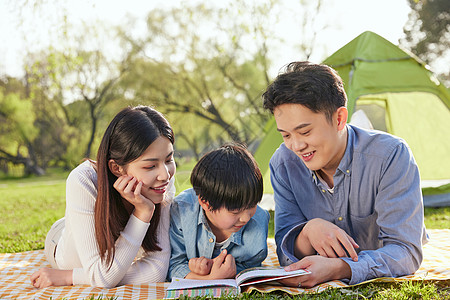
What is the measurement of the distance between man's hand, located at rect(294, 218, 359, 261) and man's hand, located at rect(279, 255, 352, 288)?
0.06 metres

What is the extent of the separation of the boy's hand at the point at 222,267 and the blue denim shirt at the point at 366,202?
32 centimetres

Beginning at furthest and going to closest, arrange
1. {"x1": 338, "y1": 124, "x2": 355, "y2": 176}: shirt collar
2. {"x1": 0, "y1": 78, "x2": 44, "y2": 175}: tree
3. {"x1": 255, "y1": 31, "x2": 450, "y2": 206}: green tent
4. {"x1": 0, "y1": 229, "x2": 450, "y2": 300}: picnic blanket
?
{"x1": 0, "y1": 78, "x2": 44, "y2": 175}: tree < {"x1": 255, "y1": 31, "x2": 450, "y2": 206}: green tent < {"x1": 338, "y1": 124, "x2": 355, "y2": 176}: shirt collar < {"x1": 0, "y1": 229, "x2": 450, "y2": 300}: picnic blanket

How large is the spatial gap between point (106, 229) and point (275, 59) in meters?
16.8

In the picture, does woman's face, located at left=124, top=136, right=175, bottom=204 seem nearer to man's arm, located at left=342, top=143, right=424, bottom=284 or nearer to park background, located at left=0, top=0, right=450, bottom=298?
man's arm, located at left=342, top=143, right=424, bottom=284

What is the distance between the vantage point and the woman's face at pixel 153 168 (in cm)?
223

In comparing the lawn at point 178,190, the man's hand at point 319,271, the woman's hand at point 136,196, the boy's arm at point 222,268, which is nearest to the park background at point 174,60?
the lawn at point 178,190

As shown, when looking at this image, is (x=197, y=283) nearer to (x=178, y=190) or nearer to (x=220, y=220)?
(x=220, y=220)

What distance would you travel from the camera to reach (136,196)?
217 centimetres

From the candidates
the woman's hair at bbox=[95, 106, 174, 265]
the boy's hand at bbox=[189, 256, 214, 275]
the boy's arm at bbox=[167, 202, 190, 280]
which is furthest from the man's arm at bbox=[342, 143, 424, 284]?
the woman's hair at bbox=[95, 106, 174, 265]

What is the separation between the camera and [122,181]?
2158 mm

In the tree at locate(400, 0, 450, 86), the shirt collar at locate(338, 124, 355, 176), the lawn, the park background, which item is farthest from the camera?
the tree at locate(400, 0, 450, 86)

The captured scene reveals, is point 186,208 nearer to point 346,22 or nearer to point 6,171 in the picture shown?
point 346,22

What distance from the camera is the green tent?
5215 millimetres

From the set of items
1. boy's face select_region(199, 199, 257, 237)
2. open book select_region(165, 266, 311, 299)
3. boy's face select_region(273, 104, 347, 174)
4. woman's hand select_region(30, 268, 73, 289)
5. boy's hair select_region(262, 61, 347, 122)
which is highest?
boy's hair select_region(262, 61, 347, 122)
